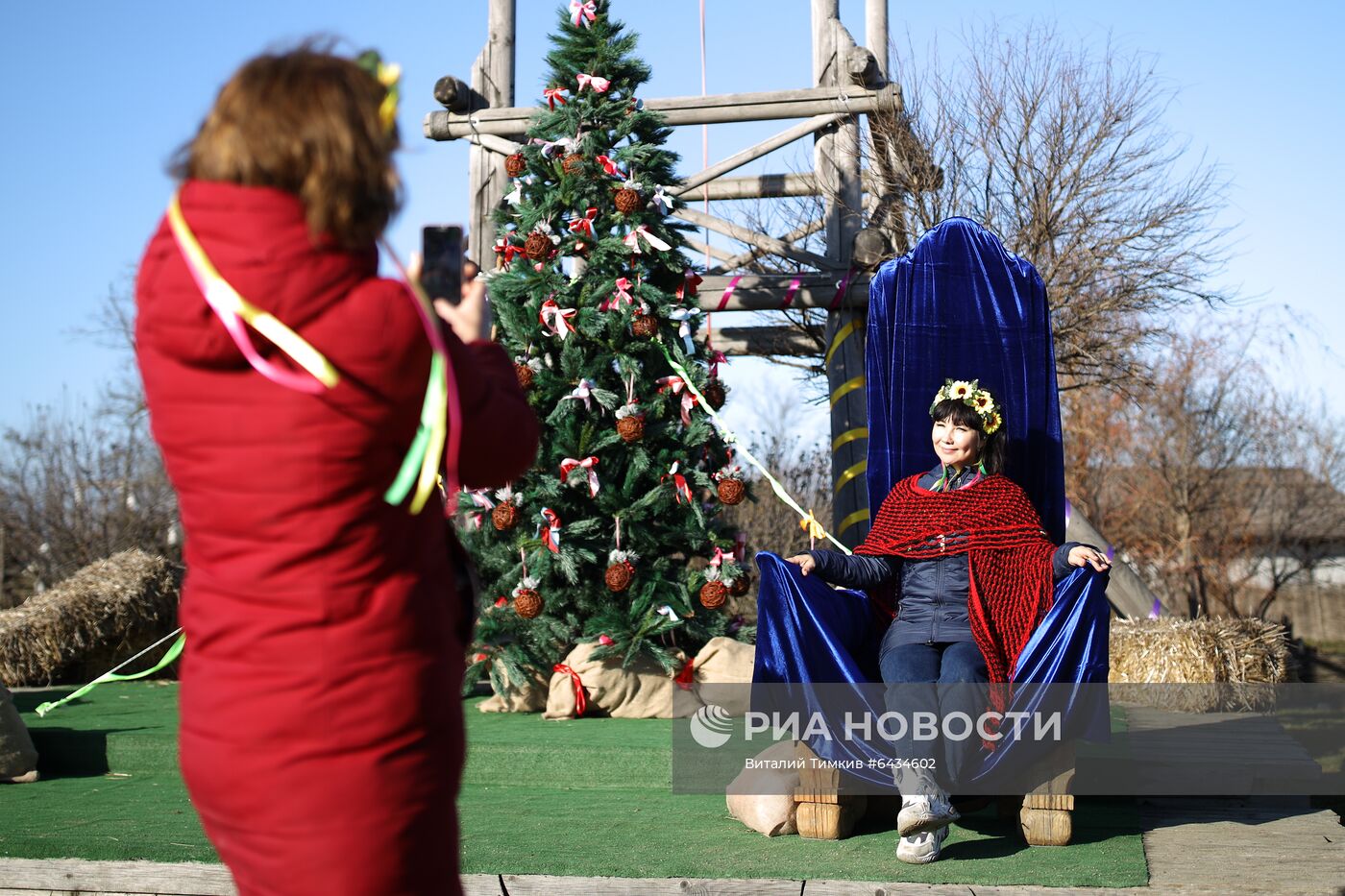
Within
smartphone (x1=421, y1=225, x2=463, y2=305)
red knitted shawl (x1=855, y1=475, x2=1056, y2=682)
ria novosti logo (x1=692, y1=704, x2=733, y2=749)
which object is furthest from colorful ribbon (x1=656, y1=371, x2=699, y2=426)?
smartphone (x1=421, y1=225, x2=463, y2=305)

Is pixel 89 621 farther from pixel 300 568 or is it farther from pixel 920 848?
pixel 300 568

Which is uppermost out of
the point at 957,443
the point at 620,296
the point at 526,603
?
the point at 620,296

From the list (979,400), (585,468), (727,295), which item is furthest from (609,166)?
(979,400)

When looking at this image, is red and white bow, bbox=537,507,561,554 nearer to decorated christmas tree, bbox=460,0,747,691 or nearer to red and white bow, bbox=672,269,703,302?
decorated christmas tree, bbox=460,0,747,691

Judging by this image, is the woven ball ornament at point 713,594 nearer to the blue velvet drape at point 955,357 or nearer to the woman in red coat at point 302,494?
the blue velvet drape at point 955,357

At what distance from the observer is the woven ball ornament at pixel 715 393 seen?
657 cm

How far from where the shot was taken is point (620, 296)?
6.44 m

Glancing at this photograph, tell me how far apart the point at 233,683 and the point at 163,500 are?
12.5m

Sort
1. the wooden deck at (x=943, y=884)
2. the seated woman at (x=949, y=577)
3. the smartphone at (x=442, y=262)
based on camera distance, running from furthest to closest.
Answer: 1. the seated woman at (x=949, y=577)
2. the wooden deck at (x=943, y=884)
3. the smartphone at (x=442, y=262)

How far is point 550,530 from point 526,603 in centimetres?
37

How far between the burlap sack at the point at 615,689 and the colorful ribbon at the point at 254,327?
4.76 m

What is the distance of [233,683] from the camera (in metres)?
1.51

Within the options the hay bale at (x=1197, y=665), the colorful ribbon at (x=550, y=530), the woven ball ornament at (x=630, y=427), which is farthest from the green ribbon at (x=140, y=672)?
the hay bale at (x=1197, y=665)

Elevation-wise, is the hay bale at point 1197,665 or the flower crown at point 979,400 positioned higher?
the flower crown at point 979,400
